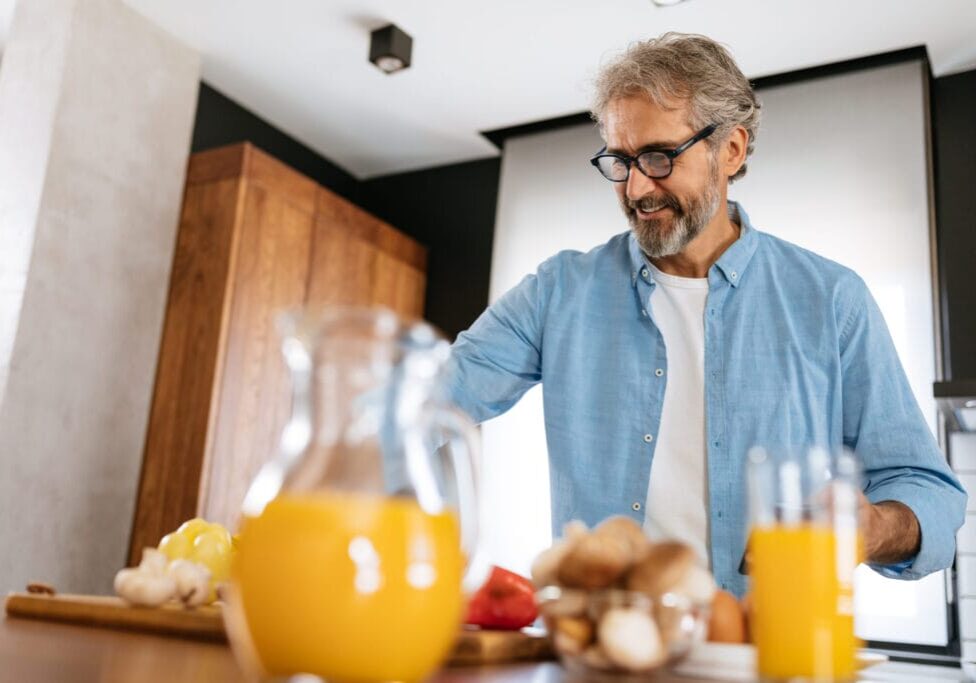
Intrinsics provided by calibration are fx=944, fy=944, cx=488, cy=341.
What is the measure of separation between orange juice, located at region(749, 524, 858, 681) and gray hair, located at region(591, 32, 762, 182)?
1.22 m

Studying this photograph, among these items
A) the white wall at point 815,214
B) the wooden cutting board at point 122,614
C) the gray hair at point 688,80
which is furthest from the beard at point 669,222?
the white wall at point 815,214

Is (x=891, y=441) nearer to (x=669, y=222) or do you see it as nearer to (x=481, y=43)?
(x=669, y=222)

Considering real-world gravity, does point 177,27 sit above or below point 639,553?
above

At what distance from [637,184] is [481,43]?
2206 millimetres

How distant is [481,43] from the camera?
12.1 feet

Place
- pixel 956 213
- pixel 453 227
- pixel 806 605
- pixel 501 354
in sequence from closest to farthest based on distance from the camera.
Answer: pixel 806 605, pixel 501 354, pixel 956 213, pixel 453 227

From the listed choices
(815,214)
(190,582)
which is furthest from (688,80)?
(815,214)

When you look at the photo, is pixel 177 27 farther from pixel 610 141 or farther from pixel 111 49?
pixel 610 141

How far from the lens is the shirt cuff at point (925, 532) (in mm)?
1183

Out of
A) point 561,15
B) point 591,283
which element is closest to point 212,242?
point 561,15

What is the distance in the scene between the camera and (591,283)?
5.86ft

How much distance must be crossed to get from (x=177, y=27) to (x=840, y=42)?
2559 mm

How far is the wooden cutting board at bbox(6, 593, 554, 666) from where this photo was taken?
801mm

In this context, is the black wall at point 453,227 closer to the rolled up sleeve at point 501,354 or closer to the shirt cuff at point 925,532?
the rolled up sleeve at point 501,354
